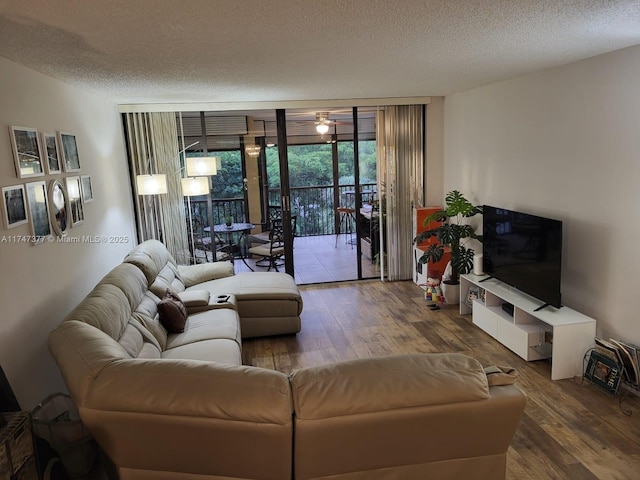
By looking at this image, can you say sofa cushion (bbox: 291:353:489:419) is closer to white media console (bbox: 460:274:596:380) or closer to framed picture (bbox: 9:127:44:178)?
white media console (bbox: 460:274:596:380)

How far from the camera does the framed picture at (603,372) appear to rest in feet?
10.3

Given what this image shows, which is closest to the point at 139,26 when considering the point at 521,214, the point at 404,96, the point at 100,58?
the point at 100,58

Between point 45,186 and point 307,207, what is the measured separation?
3.94 metres

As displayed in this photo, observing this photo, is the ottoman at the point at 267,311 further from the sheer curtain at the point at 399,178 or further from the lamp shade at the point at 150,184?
the sheer curtain at the point at 399,178

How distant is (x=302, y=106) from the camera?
554 centimetres

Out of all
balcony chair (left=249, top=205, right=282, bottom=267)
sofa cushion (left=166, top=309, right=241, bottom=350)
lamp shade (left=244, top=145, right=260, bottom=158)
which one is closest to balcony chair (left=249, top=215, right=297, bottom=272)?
balcony chair (left=249, top=205, right=282, bottom=267)

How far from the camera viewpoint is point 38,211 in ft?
9.58

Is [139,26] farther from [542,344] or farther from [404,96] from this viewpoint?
[404,96]

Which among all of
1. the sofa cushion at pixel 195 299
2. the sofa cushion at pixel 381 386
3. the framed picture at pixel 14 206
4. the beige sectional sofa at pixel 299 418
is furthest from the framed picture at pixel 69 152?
the sofa cushion at pixel 381 386

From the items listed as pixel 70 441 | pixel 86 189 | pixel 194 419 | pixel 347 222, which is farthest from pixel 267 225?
pixel 194 419

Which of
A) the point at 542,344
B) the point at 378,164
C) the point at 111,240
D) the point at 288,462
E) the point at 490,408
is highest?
the point at 378,164

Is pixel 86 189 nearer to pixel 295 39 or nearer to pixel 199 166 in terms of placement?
pixel 199 166

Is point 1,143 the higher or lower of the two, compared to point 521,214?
higher

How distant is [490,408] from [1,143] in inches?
110
